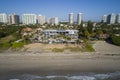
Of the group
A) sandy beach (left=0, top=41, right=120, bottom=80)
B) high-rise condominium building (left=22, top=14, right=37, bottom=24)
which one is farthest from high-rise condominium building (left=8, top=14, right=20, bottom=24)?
sandy beach (left=0, top=41, right=120, bottom=80)

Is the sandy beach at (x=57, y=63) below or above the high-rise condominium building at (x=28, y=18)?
below

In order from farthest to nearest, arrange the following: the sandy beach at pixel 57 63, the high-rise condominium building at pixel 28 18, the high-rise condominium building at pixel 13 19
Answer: the high-rise condominium building at pixel 13 19, the high-rise condominium building at pixel 28 18, the sandy beach at pixel 57 63

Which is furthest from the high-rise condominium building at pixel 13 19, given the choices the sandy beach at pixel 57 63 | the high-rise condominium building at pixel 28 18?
the sandy beach at pixel 57 63

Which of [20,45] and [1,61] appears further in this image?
[20,45]

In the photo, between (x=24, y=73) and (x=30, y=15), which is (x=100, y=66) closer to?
(x=24, y=73)

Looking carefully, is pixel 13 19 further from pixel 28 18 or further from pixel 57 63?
pixel 57 63

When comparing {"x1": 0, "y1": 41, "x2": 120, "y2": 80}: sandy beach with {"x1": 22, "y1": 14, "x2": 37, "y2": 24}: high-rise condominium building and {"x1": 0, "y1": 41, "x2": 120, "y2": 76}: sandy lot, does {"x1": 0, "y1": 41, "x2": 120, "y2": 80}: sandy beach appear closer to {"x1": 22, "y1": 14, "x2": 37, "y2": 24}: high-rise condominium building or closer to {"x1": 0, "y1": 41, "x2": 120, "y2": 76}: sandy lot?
{"x1": 0, "y1": 41, "x2": 120, "y2": 76}: sandy lot

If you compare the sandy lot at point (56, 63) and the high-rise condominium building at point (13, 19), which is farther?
the high-rise condominium building at point (13, 19)

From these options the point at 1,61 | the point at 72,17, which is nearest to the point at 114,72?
the point at 1,61

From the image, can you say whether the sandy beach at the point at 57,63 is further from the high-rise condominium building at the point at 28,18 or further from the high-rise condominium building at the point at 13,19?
the high-rise condominium building at the point at 13,19
